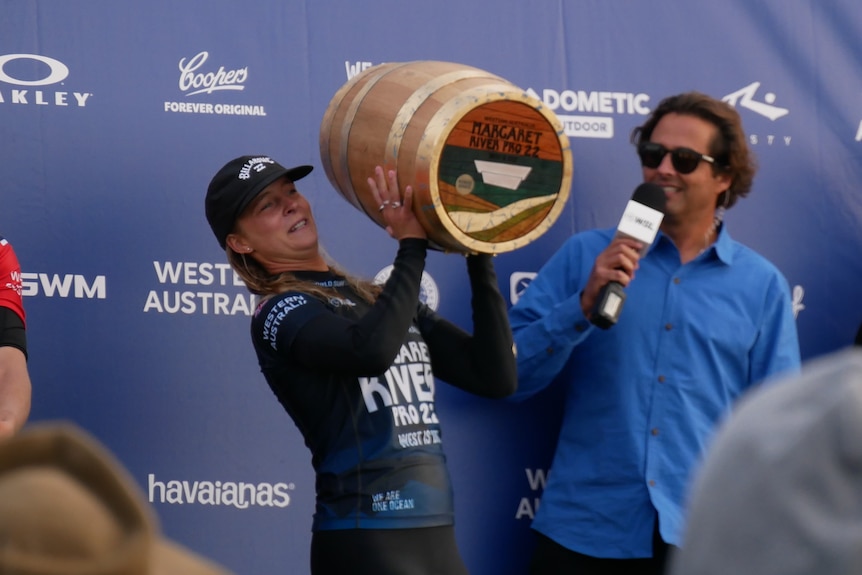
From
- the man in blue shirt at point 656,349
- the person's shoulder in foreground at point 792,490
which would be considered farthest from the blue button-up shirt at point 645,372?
the person's shoulder in foreground at point 792,490

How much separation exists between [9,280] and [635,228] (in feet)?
5.02

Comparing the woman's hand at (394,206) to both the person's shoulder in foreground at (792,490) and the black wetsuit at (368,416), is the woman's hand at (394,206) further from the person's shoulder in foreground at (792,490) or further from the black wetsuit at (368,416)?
the person's shoulder in foreground at (792,490)

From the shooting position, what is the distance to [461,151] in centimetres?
296

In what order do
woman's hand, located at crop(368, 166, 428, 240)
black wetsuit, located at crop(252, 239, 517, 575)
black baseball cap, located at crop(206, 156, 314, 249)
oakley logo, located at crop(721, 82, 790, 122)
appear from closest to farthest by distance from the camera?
black wetsuit, located at crop(252, 239, 517, 575) → woman's hand, located at crop(368, 166, 428, 240) → black baseball cap, located at crop(206, 156, 314, 249) → oakley logo, located at crop(721, 82, 790, 122)

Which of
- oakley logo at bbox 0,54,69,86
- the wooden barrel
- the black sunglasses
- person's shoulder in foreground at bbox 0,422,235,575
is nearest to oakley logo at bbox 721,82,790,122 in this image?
the black sunglasses

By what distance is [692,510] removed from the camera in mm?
1009

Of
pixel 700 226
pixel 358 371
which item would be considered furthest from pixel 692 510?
pixel 700 226

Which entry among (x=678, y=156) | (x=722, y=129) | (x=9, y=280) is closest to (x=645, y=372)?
(x=678, y=156)

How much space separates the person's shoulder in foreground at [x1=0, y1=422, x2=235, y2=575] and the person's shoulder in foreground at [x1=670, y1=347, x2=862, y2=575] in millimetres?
414

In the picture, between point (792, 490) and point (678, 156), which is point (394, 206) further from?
point (792, 490)

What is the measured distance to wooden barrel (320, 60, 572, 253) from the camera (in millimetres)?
2943

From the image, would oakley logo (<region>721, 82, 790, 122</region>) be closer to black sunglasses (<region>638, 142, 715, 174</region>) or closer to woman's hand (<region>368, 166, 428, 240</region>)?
black sunglasses (<region>638, 142, 715, 174</region>)

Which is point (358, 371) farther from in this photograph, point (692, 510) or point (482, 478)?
point (692, 510)

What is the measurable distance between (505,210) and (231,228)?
660mm
